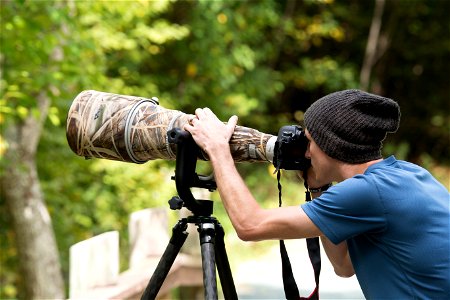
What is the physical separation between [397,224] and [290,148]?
398 mm

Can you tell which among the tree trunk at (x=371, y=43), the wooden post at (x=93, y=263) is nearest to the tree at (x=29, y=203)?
the wooden post at (x=93, y=263)

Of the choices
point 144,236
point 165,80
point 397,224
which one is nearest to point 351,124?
point 397,224

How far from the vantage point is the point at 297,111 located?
13.0 metres

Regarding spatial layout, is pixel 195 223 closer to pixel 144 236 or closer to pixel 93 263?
pixel 93 263

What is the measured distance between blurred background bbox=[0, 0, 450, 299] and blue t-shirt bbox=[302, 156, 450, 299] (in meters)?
2.47

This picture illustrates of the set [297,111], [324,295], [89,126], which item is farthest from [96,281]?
[297,111]

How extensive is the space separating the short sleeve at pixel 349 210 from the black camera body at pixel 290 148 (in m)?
0.23

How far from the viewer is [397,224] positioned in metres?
2.23

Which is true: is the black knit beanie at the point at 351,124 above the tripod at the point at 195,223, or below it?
above

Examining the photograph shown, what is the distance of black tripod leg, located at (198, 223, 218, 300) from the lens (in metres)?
2.29

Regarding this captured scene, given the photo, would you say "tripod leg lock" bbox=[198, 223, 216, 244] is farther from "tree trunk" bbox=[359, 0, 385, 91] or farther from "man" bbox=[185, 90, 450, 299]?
"tree trunk" bbox=[359, 0, 385, 91]

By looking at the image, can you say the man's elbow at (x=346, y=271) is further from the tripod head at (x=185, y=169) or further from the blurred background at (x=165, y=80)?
the blurred background at (x=165, y=80)

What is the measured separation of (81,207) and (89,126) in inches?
188

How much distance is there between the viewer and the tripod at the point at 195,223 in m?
2.34
